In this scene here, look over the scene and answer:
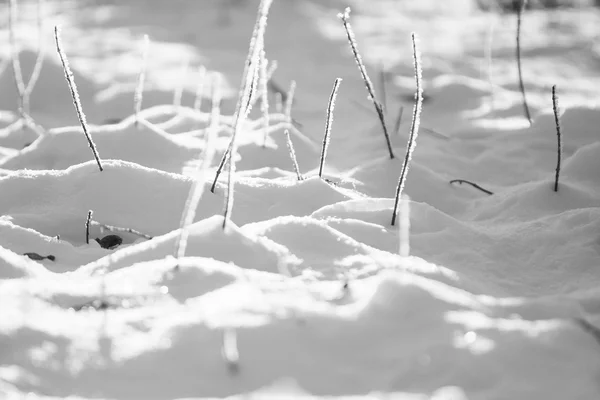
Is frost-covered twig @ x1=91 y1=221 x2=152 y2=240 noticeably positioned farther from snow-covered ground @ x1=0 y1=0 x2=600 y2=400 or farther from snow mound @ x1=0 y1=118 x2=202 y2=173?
snow mound @ x1=0 y1=118 x2=202 y2=173

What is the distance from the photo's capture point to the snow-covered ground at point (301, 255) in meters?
0.93

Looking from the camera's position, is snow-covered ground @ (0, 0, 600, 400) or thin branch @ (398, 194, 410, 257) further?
thin branch @ (398, 194, 410, 257)

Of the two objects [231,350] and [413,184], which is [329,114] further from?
[231,350]

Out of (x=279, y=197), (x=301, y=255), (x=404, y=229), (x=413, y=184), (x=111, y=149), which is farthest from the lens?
(x=111, y=149)

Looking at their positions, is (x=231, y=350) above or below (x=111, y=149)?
above

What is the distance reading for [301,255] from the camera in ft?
4.31

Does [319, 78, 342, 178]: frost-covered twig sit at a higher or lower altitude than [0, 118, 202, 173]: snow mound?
higher

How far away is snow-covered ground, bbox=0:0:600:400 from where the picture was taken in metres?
0.93

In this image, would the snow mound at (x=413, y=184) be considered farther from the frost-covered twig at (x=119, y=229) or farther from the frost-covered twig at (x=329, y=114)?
the frost-covered twig at (x=119, y=229)

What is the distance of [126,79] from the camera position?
10.9 feet

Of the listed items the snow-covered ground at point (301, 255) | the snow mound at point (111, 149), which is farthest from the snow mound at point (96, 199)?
the snow mound at point (111, 149)

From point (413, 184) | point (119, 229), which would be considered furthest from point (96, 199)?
point (413, 184)

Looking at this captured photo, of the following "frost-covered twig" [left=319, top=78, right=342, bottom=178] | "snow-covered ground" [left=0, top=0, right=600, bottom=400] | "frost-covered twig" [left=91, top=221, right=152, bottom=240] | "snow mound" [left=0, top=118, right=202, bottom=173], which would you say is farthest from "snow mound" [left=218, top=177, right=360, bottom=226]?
"snow mound" [left=0, top=118, right=202, bottom=173]

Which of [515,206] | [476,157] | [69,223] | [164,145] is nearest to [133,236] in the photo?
[69,223]
